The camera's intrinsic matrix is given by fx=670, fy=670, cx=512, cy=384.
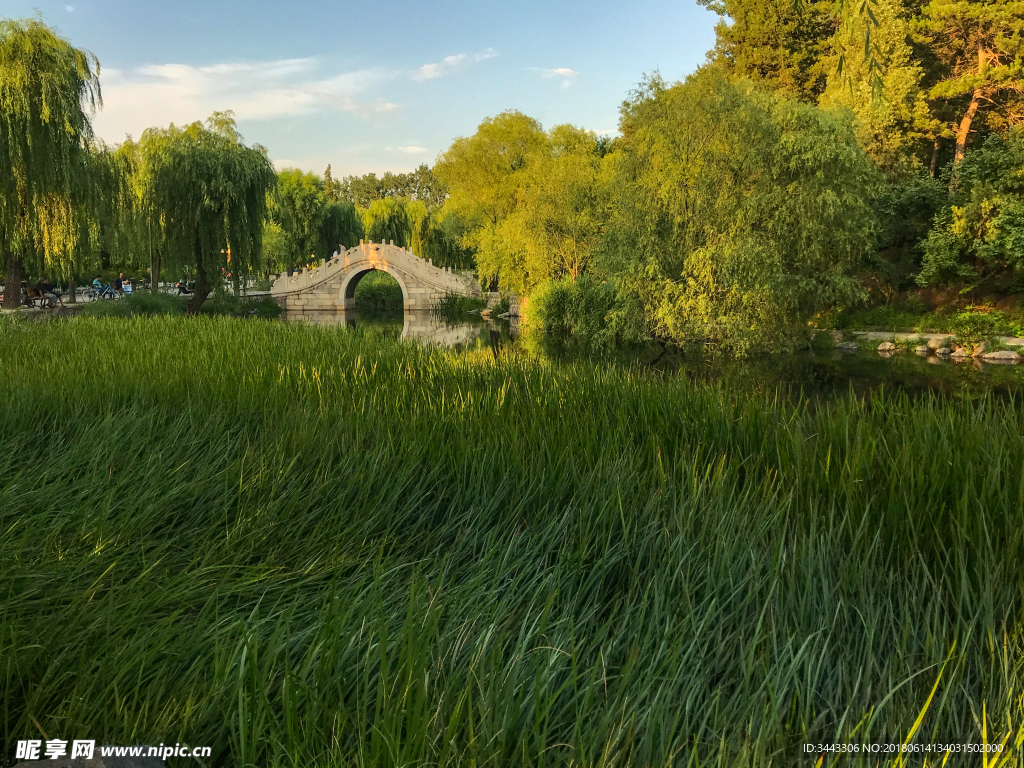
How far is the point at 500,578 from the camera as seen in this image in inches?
84.2

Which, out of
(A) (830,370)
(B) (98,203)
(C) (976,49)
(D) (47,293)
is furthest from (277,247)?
(C) (976,49)

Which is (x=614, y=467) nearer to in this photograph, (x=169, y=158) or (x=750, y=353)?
(x=750, y=353)

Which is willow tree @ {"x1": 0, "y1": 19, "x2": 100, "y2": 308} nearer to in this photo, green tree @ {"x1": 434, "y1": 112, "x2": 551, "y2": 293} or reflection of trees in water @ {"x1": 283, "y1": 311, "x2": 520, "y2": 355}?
reflection of trees in water @ {"x1": 283, "y1": 311, "x2": 520, "y2": 355}

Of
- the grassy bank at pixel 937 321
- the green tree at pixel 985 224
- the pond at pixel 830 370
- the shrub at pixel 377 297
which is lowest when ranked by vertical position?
the pond at pixel 830 370

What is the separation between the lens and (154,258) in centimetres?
1814

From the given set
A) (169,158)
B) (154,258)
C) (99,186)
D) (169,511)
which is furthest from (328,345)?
(154,258)

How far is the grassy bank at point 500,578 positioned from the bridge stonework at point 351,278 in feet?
95.7

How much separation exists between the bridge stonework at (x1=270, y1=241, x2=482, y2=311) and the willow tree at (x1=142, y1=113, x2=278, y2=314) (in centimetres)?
1544

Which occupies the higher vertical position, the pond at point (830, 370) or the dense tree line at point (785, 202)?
the dense tree line at point (785, 202)

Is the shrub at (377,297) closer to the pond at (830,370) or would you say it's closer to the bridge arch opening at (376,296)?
the bridge arch opening at (376,296)

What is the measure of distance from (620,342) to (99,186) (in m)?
11.2

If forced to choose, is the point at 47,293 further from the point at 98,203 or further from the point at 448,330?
the point at 448,330

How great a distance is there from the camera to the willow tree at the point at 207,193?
1620 cm

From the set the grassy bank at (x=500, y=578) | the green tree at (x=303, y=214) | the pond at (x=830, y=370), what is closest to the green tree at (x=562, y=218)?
the pond at (x=830, y=370)
